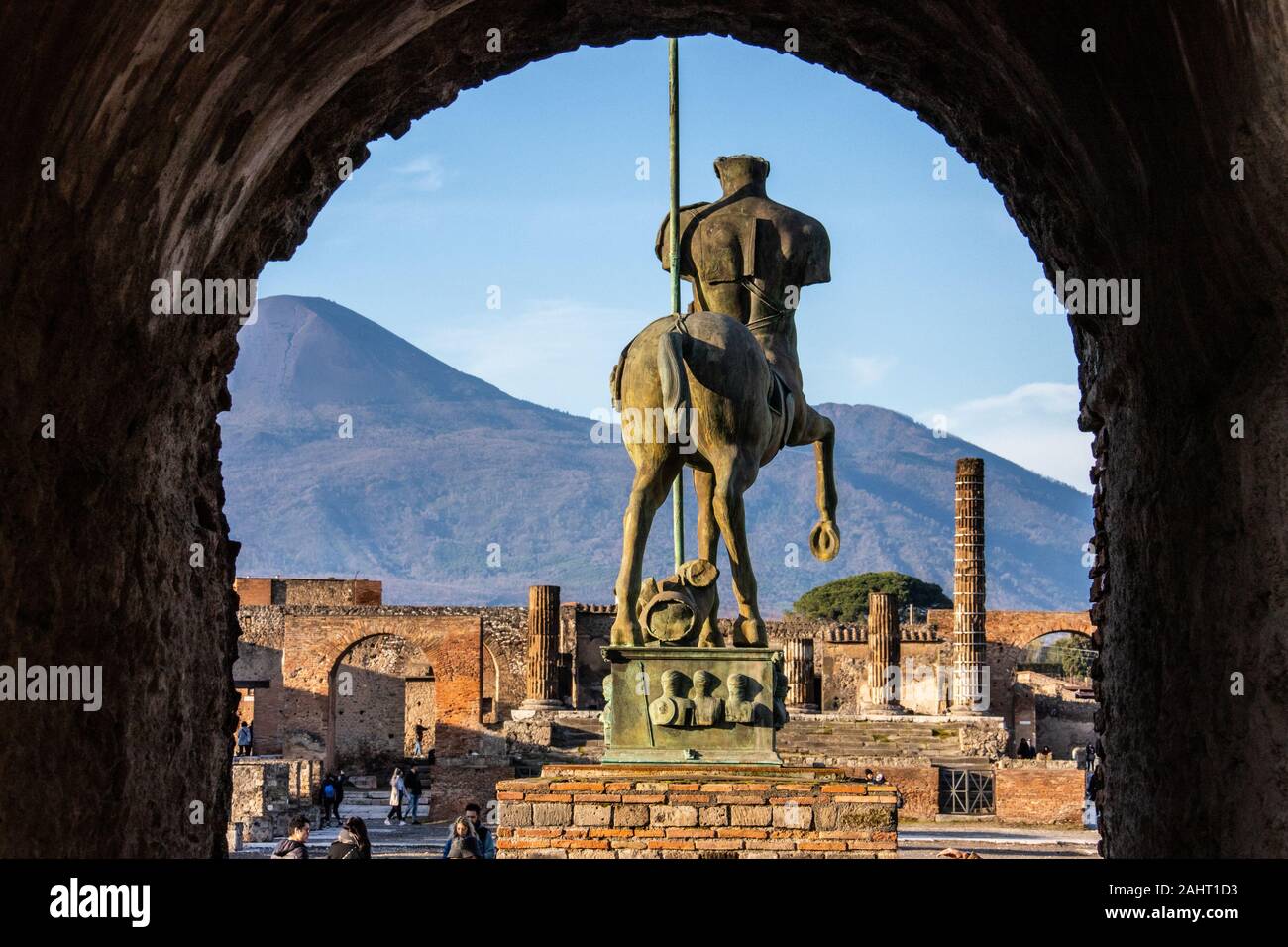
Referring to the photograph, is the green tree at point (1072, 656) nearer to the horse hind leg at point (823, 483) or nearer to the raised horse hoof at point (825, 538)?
the horse hind leg at point (823, 483)

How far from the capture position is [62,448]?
4453 millimetres

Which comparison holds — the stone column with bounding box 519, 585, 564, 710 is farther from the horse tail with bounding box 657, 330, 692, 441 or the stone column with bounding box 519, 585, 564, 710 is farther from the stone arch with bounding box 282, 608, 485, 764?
the horse tail with bounding box 657, 330, 692, 441

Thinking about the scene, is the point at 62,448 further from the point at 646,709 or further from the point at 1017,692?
the point at 1017,692

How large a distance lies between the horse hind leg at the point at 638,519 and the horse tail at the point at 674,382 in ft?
0.47

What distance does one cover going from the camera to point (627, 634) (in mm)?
11070

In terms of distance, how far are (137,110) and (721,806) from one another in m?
6.71

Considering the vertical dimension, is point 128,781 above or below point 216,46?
below

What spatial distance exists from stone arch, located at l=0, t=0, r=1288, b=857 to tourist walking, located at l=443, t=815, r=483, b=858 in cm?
445

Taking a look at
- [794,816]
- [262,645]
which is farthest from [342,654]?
[794,816]

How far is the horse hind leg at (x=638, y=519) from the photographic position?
35.7 ft

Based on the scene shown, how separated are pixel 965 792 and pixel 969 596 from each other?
17818 millimetres

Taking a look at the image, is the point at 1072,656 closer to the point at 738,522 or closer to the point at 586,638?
the point at 586,638

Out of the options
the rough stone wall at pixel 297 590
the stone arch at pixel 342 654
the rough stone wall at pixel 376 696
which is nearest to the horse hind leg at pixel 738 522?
the stone arch at pixel 342 654

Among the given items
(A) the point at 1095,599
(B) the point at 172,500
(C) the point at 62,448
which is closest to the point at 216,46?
(C) the point at 62,448
